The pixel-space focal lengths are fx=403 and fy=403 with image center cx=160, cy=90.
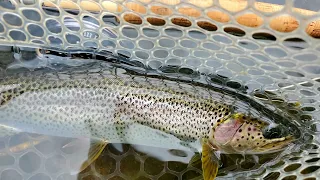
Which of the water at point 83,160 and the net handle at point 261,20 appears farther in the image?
the water at point 83,160

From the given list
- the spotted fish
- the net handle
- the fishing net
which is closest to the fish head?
the spotted fish

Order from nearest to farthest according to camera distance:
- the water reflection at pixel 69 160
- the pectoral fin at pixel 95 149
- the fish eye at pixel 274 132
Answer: the fish eye at pixel 274 132 → the pectoral fin at pixel 95 149 → the water reflection at pixel 69 160

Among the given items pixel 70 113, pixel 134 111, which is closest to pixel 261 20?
pixel 134 111

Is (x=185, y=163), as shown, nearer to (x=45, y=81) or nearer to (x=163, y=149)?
(x=163, y=149)

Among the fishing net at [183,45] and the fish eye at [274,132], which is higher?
the fishing net at [183,45]

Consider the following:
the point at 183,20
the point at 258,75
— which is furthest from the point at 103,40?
the point at 258,75

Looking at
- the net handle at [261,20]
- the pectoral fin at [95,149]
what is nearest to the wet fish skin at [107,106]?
the pectoral fin at [95,149]

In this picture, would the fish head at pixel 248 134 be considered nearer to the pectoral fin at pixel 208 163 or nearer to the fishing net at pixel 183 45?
the pectoral fin at pixel 208 163
